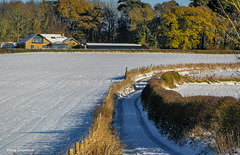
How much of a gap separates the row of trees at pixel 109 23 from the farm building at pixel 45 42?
705cm

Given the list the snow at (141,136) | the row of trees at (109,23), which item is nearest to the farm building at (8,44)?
the row of trees at (109,23)

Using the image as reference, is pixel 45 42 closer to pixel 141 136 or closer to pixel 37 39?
pixel 37 39

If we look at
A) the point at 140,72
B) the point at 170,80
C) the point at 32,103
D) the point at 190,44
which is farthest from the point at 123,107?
the point at 190,44

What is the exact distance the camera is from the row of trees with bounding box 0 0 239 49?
6906cm

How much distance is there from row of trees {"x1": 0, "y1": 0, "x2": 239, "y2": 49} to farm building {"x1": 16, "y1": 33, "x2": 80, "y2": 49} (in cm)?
705

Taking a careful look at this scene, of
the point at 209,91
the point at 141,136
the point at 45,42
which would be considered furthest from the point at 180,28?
the point at 141,136

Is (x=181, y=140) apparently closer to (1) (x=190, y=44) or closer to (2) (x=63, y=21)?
(1) (x=190, y=44)

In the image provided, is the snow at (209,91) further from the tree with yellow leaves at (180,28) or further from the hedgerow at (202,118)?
the tree with yellow leaves at (180,28)

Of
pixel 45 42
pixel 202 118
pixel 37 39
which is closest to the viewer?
pixel 202 118

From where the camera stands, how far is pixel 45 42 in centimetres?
7912

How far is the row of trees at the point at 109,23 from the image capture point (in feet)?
227

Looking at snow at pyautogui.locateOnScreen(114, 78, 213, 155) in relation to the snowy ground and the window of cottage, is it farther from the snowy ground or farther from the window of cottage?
the window of cottage

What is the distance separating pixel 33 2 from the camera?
381 ft

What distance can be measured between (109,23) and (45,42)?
84.1 ft
